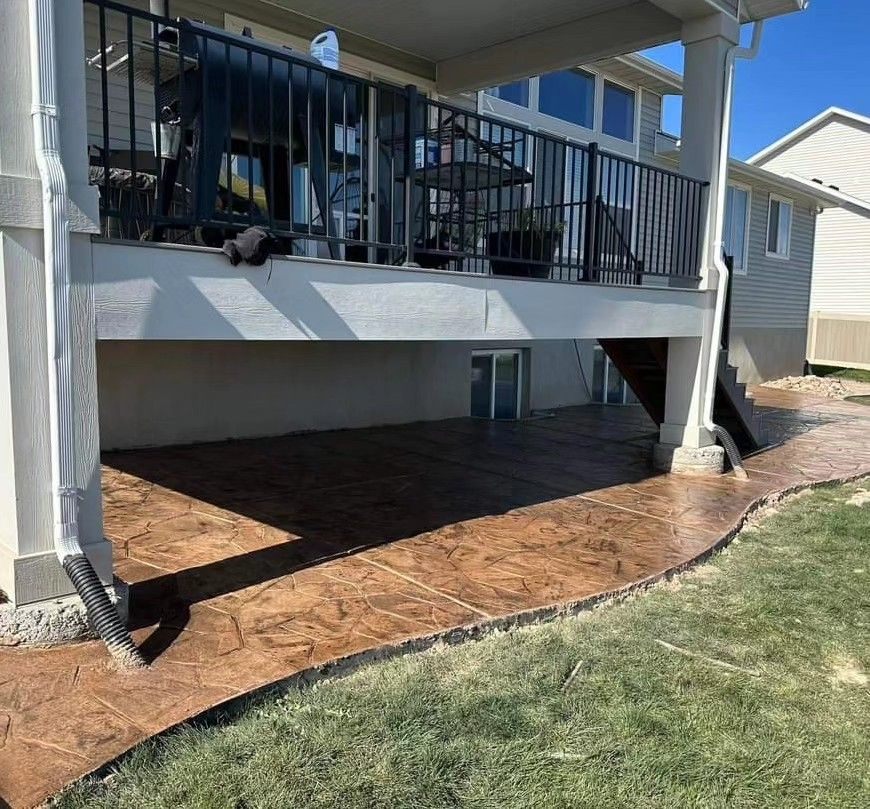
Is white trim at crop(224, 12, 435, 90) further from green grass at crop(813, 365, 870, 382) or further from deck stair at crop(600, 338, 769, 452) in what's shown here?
green grass at crop(813, 365, 870, 382)

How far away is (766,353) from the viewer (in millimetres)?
16422

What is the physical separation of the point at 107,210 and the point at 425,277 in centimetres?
175

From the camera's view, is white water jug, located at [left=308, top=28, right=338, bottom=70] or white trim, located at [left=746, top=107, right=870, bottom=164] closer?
white water jug, located at [left=308, top=28, right=338, bottom=70]

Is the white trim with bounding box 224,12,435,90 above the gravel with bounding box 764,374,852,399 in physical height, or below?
above

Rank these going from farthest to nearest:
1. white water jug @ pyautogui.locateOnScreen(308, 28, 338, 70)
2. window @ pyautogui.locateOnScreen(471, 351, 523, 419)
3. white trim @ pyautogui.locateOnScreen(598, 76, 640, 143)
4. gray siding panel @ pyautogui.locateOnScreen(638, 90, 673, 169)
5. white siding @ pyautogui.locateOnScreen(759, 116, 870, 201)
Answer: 1. white siding @ pyautogui.locateOnScreen(759, 116, 870, 201)
2. gray siding panel @ pyautogui.locateOnScreen(638, 90, 673, 169)
3. white trim @ pyautogui.locateOnScreen(598, 76, 640, 143)
4. window @ pyautogui.locateOnScreen(471, 351, 523, 419)
5. white water jug @ pyautogui.locateOnScreen(308, 28, 338, 70)

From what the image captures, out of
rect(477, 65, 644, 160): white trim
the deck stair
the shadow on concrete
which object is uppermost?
rect(477, 65, 644, 160): white trim

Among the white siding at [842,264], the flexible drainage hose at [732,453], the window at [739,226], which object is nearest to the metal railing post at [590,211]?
the flexible drainage hose at [732,453]

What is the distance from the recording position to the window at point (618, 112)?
12.5 m

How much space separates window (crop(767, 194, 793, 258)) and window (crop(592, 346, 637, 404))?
544 centimetres

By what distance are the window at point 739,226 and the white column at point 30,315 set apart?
13756 millimetres

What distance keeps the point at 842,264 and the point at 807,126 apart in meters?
4.42

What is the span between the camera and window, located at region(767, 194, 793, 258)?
15.9 m

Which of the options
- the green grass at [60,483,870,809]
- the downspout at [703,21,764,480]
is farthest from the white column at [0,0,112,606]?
the downspout at [703,21,764,480]

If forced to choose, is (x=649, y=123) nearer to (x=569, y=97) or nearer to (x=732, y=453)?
(x=569, y=97)
